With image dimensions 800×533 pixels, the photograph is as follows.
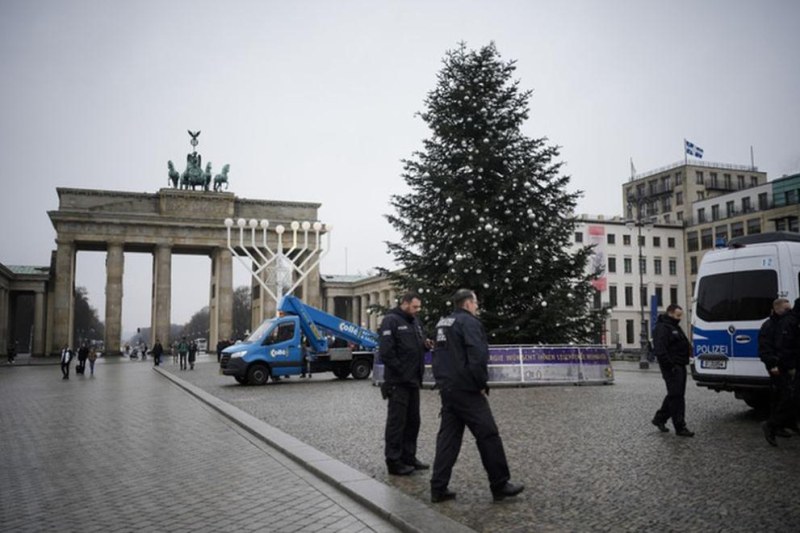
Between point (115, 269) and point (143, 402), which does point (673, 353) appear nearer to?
point (143, 402)

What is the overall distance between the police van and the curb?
25.8 ft

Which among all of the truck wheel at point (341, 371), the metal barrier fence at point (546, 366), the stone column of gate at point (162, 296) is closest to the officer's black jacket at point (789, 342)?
the metal barrier fence at point (546, 366)

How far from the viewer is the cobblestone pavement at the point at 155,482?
6145 millimetres

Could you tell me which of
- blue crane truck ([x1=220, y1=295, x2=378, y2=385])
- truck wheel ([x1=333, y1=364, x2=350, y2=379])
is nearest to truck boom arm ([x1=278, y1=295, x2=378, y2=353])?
blue crane truck ([x1=220, y1=295, x2=378, y2=385])

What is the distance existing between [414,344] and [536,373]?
13.5m

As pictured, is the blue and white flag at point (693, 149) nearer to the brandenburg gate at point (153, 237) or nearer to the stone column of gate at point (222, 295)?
the brandenburg gate at point (153, 237)

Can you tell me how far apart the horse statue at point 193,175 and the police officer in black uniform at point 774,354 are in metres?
68.9

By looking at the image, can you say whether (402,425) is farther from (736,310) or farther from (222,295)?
(222,295)

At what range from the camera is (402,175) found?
24406 mm

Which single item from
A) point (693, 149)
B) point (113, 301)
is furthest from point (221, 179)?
point (693, 149)

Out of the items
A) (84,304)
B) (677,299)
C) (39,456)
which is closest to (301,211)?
(677,299)

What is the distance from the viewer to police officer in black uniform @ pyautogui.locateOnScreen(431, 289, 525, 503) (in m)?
6.47

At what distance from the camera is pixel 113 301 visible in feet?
216

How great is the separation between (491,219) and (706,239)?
63936 millimetres
